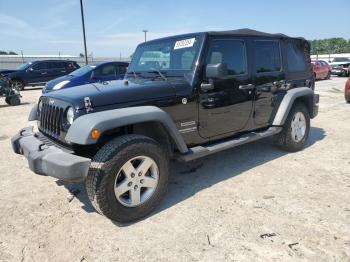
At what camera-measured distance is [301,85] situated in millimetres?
5449

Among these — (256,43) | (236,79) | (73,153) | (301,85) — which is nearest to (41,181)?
(73,153)

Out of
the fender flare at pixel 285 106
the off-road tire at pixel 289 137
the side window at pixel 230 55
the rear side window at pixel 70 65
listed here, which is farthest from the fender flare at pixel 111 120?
the rear side window at pixel 70 65

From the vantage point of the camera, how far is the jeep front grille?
325 centimetres

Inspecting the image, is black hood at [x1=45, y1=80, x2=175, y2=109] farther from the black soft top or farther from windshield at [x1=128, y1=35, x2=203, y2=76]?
the black soft top

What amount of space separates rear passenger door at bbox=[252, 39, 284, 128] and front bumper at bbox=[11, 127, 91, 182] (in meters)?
2.73

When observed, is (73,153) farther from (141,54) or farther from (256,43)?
(256,43)

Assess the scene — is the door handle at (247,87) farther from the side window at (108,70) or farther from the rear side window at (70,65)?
the rear side window at (70,65)

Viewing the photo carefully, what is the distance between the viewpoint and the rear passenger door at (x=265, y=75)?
4.49m

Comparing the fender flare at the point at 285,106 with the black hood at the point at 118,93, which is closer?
the black hood at the point at 118,93

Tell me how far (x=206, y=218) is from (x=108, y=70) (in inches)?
346

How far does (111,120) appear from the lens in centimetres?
284

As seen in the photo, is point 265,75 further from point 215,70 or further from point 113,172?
point 113,172

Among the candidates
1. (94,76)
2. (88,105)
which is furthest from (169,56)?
(94,76)

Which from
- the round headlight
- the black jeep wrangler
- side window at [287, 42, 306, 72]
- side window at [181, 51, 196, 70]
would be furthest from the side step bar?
the round headlight
